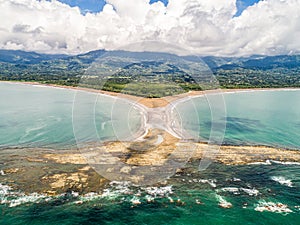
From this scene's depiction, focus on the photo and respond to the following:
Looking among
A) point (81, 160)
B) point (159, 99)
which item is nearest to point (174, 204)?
point (81, 160)

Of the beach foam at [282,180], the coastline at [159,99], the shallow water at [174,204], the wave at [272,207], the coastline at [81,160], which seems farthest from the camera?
the coastline at [159,99]

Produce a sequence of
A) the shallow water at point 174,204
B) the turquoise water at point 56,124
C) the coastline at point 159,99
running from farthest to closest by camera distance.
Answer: the coastline at point 159,99 → the turquoise water at point 56,124 → the shallow water at point 174,204

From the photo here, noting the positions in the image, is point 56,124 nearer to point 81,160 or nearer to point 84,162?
point 81,160

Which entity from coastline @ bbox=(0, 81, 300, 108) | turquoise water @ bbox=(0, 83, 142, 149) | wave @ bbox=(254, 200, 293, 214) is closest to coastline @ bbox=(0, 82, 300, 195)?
turquoise water @ bbox=(0, 83, 142, 149)

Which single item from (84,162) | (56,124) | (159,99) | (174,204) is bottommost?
(174,204)

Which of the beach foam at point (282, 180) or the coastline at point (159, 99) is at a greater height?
the coastline at point (159, 99)

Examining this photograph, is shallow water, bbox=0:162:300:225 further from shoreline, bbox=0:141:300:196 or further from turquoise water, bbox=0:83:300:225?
shoreline, bbox=0:141:300:196

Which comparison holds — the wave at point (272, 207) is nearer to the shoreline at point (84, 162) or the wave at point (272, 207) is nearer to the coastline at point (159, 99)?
the shoreline at point (84, 162)

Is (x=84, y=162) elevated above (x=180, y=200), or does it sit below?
above

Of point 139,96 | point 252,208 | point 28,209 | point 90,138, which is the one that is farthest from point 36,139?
point 139,96

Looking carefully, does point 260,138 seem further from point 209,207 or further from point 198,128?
point 209,207

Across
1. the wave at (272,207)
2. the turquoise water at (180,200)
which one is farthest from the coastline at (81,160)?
the wave at (272,207)
